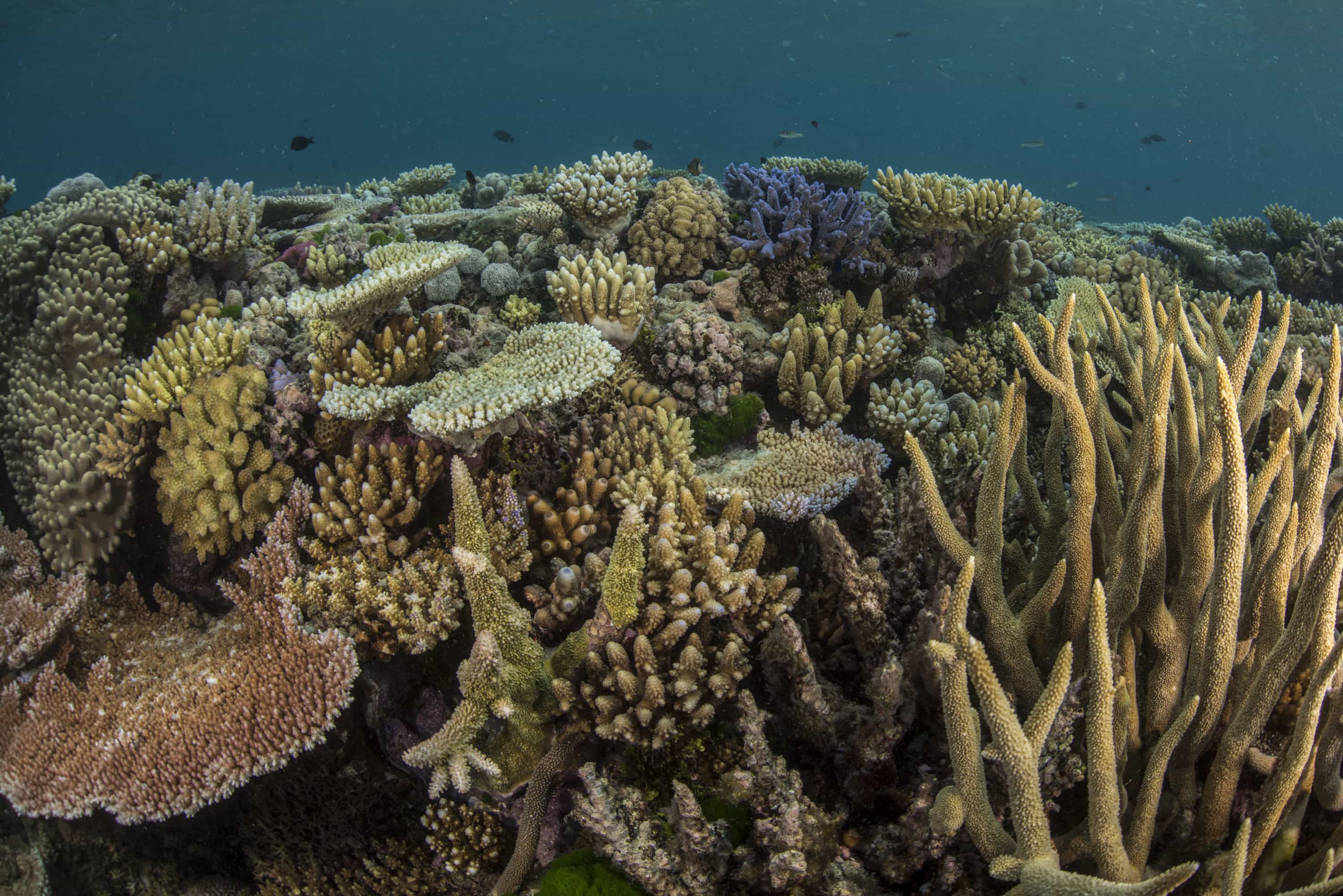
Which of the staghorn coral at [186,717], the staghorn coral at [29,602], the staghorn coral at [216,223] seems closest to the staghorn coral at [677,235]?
the staghorn coral at [216,223]

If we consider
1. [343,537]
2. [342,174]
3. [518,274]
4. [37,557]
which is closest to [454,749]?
[343,537]

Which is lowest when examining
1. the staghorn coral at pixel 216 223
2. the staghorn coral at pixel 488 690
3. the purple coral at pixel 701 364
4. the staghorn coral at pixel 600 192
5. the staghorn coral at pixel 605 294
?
the staghorn coral at pixel 488 690

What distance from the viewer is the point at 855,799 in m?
2.97

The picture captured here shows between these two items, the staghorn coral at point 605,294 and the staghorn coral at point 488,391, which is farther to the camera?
the staghorn coral at point 605,294

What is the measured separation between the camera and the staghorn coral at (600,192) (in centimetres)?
653

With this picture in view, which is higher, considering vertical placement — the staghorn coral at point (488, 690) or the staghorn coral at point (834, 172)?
the staghorn coral at point (834, 172)

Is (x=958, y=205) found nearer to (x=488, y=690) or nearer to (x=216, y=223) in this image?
(x=488, y=690)

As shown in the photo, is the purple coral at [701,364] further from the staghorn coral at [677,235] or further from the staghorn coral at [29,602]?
the staghorn coral at [29,602]

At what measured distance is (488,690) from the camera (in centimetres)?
317

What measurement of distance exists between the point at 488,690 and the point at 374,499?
1.54m

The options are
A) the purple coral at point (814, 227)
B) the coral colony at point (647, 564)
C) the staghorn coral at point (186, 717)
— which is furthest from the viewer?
the purple coral at point (814, 227)

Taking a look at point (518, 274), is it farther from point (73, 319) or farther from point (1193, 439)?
point (1193, 439)

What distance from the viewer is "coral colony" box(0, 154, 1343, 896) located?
7.81 feet

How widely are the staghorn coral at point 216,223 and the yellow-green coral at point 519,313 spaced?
2835mm
